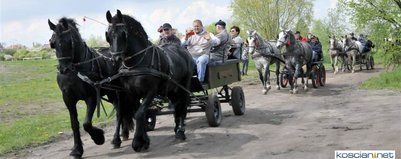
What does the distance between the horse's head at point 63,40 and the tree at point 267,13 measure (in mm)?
33824

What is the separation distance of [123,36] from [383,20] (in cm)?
1548

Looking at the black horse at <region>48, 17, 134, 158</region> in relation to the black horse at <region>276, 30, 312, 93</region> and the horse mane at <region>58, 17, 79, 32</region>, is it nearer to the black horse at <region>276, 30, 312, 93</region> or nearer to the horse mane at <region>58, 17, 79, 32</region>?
the horse mane at <region>58, 17, 79, 32</region>

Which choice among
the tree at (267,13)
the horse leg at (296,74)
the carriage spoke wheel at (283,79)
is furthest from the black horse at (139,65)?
the tree at (267,13)

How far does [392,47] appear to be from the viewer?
778 inches

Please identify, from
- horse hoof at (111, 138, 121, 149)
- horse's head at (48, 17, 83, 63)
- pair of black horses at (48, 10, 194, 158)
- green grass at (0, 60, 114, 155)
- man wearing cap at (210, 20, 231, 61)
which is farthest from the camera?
man wearing cap at (210, 20, 231, 61)

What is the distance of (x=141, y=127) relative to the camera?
7.70m

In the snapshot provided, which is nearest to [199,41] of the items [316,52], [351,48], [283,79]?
[283,79]

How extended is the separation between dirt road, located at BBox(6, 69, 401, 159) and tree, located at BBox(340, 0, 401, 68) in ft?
22.4

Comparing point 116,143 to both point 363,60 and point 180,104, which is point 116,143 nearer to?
point 180,104

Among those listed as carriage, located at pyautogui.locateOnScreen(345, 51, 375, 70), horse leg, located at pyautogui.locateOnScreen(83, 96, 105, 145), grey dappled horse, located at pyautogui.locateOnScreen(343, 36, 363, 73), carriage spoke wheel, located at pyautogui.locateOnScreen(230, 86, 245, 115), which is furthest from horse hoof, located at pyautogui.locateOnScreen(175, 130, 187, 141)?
carriage, located at pyautogui.locateOnScreen(345, 51, 375, 70)

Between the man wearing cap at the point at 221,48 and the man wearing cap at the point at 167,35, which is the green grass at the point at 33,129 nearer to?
the man wearing cap at the point at 167,35

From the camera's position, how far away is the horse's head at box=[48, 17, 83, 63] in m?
7.33

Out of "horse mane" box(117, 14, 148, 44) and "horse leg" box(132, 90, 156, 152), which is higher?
"horse mane" box(117, 14, 148, 44)

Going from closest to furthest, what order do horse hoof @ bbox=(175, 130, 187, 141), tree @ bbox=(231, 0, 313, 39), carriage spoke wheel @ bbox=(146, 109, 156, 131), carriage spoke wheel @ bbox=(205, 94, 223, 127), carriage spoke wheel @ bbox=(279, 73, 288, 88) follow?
horse hoof @ bbox=(175, 130, 187, 141)
carriage spoke wheel @ bbox=(205, 94, 223, 127)
carriage spoke wheel @ bbox=(146, 109, 156, 131)
carriage spoke wheel @ bbox=(279, 73, 288, 88)
tree @ bbox=(231, 0, 313, 39)
